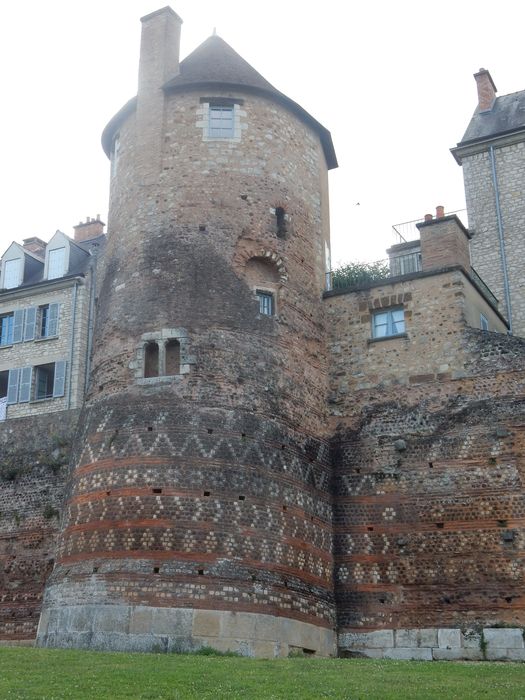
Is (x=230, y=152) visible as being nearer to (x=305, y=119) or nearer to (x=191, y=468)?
(x=305, y=119)

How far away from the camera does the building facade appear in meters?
21.4

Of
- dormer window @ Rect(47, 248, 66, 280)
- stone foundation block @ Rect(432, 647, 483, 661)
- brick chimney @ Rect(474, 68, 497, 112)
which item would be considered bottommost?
stone foundation block @ Rect(432, 647, 483, 661)

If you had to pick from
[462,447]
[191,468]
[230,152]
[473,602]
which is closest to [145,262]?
[230,152]

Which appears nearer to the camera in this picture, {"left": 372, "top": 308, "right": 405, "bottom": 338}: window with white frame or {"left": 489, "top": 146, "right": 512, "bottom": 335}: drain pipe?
{"left": 372, "top": 308, "right": 405, "bottom": 338}: window with white frame

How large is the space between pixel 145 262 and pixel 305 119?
22.3ft

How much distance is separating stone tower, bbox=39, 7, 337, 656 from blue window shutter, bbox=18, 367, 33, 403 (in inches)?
276

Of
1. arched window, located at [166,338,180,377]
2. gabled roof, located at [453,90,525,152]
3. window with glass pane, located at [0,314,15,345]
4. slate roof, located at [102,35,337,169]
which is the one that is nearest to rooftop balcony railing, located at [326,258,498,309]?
slate roof, located at [102,35,337,169]

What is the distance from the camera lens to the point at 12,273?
113ft

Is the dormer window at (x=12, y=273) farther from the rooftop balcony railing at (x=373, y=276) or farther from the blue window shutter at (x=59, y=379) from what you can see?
the rooftop balcony railing at (x=373, y=276)

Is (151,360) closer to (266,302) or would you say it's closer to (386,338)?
(266,302)

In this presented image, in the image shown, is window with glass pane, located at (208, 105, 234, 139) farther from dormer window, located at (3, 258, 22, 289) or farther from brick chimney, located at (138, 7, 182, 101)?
dormer window, located at (3, 258, 22, 289)

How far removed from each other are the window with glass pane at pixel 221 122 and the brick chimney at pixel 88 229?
41.1 ft

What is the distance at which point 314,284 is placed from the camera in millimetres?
26625

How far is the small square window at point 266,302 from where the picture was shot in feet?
81.8
